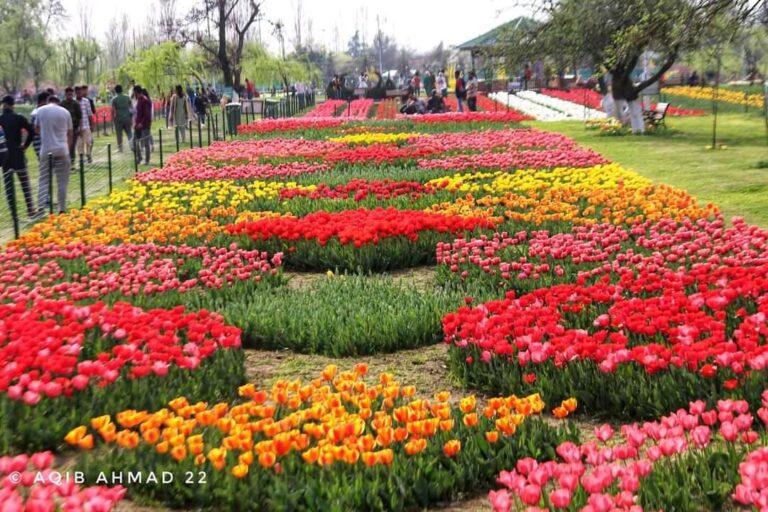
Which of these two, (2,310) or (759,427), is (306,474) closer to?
(759,427)

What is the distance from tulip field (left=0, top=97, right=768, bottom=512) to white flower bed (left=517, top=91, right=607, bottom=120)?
24.4m

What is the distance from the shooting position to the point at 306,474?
4098 millimetres

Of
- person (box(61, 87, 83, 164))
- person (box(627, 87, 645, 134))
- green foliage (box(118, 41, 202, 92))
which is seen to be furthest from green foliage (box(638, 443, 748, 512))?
green foliage (box(118, 41, 202, 92))

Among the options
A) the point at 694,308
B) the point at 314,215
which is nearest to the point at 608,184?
the point at 314,215

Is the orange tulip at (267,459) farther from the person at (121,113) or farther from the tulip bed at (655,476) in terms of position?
the person at (121,113)

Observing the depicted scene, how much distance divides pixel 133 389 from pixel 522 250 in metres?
4.74

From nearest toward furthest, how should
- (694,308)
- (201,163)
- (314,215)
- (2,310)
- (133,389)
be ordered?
(133,389) < (694,308) < (2,310) < (314,215) < (201,163)

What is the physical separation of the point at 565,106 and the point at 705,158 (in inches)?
902

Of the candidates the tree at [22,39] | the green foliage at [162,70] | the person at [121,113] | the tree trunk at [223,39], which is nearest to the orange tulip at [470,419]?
the person at [121,113]

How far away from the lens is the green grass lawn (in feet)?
44.1

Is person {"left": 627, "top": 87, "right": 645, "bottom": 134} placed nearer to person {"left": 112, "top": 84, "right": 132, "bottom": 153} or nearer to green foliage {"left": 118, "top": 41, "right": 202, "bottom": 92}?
person {"left": 112, "top": 84, "right": 132, "bottom": 153}

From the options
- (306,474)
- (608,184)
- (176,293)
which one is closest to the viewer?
(306,474)

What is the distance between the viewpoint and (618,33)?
17.0 metres

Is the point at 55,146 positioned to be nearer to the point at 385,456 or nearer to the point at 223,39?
the point at 385,456
